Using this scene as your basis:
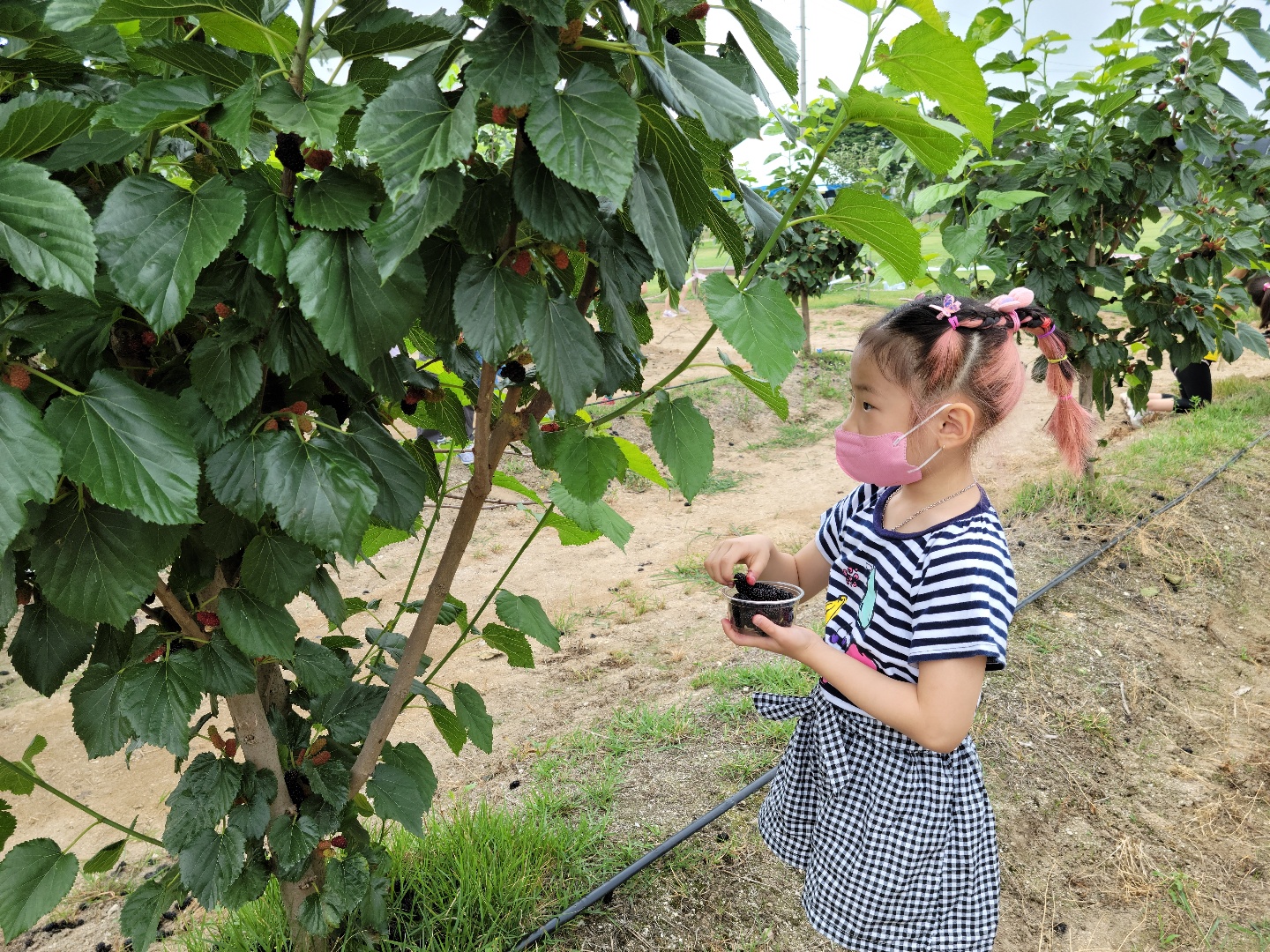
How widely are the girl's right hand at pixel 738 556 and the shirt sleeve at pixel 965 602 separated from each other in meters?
0.31

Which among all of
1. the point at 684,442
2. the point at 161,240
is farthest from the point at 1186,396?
the point at 161,240

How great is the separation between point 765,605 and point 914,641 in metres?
0.21

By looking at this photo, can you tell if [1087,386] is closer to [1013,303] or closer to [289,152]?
[1013,303]

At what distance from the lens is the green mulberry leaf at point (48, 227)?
0.67 m

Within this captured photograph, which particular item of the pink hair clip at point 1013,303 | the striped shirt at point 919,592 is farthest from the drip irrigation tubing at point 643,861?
the pink hair clip at point 1013,303

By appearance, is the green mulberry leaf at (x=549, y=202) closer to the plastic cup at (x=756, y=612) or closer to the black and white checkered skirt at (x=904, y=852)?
the plastic cup at (x=756, y=612)

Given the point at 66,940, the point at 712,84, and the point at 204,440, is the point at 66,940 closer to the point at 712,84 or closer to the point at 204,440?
the point at 204,440

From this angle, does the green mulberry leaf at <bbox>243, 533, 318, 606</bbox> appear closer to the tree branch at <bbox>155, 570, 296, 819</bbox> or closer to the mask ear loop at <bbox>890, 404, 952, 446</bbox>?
the tree branch at <bbox>155, 570, 296, 819</bbox>

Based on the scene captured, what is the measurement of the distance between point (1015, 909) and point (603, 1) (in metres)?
2.03

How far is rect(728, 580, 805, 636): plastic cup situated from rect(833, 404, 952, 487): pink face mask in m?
0.22

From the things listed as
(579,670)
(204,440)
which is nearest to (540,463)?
(204,440)

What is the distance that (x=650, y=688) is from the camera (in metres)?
2.84

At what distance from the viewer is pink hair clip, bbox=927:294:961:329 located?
1.32 metres

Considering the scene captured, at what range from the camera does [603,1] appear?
813mm
